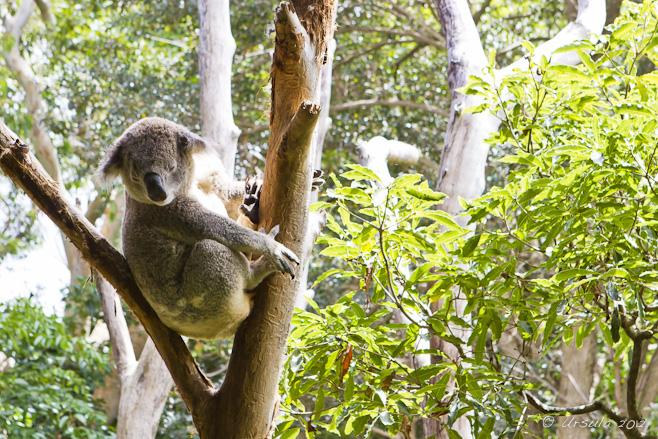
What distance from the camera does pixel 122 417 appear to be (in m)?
4.32

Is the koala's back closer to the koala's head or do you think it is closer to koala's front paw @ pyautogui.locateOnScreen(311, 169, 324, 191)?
the koala's head

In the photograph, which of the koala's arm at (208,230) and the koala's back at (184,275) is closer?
the koala's arm at (208,230)

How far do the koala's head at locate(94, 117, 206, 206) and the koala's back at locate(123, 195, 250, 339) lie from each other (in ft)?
0.27

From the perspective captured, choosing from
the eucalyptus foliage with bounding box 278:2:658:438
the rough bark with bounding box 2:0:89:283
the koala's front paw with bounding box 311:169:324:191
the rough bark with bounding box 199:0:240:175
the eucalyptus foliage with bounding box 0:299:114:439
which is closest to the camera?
the eucalyptus foliage with bounding box 278:2:658:438

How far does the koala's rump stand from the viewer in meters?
1.97

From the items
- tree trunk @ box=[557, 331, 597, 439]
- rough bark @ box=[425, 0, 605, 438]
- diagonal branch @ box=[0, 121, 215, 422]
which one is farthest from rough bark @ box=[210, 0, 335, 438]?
tree trunk @ box=[557, 331, 597, 439]

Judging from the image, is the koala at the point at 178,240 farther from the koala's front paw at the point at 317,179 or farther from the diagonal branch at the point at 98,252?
the koala's front paw at the point at 317,179

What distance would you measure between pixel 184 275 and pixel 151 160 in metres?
0.41

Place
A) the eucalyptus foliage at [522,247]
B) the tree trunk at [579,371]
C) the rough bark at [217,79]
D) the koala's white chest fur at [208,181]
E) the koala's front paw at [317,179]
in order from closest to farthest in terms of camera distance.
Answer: the eucalyptus foliage at [522,247] → the koala's front paw at [317,179] → the koala's white chest fur at [208,181] → the rough bark at [217,79] → the tree trunk at [579,371]

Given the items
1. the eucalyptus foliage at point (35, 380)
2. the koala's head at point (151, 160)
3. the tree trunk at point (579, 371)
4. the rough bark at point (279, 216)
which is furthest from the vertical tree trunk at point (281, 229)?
the tree trunk at point (579, 371)

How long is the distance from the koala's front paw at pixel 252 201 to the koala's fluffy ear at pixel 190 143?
23cm

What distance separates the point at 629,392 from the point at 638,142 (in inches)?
30.0

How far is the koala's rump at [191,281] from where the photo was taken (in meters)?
1.97

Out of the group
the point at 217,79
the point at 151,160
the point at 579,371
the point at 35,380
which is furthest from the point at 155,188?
the point at 579,371
